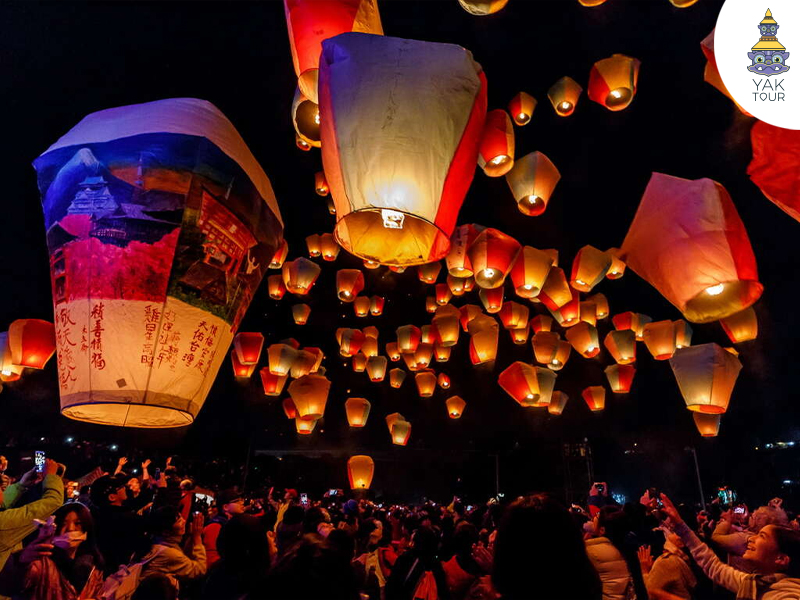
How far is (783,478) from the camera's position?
64.8 ft

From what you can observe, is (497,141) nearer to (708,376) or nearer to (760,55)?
(760,55)

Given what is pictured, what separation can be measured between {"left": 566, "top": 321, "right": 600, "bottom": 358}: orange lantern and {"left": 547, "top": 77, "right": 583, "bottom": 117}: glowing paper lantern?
441 centimetres

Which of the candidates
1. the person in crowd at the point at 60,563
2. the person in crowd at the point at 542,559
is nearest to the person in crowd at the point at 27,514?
the person in crowd at the point at 60,563

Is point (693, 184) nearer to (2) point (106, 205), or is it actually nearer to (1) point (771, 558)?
(1) point (771, 558)

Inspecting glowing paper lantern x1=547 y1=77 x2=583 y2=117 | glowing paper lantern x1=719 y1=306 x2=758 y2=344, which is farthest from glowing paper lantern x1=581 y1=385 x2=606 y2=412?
glowing paper lantern x1=547 y1=77 x2=583 y2=117

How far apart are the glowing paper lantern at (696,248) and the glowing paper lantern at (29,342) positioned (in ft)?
23.3

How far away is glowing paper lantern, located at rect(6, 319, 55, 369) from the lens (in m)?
6.24

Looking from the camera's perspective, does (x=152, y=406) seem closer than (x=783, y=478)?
Yes

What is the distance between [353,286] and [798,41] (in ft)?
27.0

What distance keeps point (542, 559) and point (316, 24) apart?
3.45 meters

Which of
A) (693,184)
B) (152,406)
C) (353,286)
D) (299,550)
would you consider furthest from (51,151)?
(353,286)

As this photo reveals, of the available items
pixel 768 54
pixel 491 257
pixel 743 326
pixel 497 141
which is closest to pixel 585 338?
pixel 743 326

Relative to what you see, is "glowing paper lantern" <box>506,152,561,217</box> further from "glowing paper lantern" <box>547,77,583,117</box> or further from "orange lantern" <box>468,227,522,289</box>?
"glowing paper lantern" <box>547,77,583,117</box>

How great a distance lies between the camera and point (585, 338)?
30.7ft
